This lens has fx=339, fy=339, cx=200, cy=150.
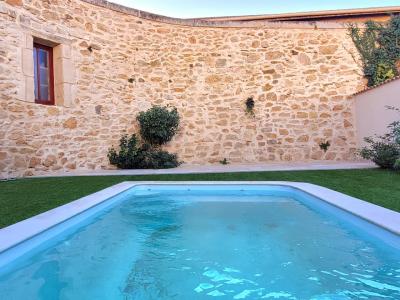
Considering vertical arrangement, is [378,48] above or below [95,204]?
above

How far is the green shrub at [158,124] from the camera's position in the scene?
28.2 ft

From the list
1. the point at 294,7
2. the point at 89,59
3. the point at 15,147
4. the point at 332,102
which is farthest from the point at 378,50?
the point at 15,147

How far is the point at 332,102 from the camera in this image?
9.28m

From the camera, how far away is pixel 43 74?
752cm

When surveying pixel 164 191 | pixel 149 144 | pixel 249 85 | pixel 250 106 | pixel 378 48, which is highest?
pixel 378 48

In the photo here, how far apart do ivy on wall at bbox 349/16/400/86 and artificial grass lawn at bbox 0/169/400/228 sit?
3.88m

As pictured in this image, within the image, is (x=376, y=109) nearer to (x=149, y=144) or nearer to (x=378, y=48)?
(x=378, y=48)

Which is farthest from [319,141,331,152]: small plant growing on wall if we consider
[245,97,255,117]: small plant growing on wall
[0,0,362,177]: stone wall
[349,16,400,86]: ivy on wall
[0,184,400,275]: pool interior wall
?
[0,184,400,275]: pool interior wall

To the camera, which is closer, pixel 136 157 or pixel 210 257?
pixel 210 257

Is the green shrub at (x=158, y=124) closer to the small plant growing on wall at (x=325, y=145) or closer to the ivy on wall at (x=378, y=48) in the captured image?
the small plant growing on wall at (x=325, y=145)

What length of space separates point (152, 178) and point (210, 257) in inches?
149

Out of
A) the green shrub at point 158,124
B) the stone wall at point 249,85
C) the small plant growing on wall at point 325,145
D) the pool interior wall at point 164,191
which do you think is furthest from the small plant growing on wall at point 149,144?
the small plant growing on wall at point 325,145

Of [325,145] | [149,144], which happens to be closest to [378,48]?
[325,145]

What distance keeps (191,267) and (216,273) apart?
233 millimetres
